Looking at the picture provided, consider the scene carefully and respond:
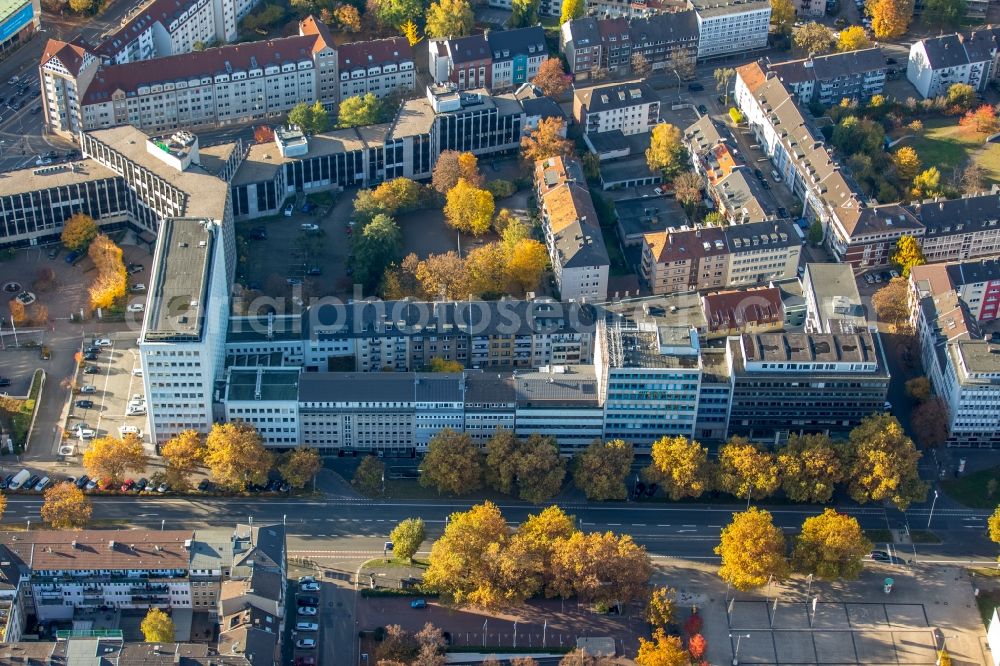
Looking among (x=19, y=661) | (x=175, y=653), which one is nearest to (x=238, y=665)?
(x=175, y=653)

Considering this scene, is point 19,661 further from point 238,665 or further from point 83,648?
point 238,665

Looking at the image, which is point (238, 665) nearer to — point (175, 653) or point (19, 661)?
point (175, 653)

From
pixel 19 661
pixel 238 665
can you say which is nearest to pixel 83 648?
pixel 19 661
